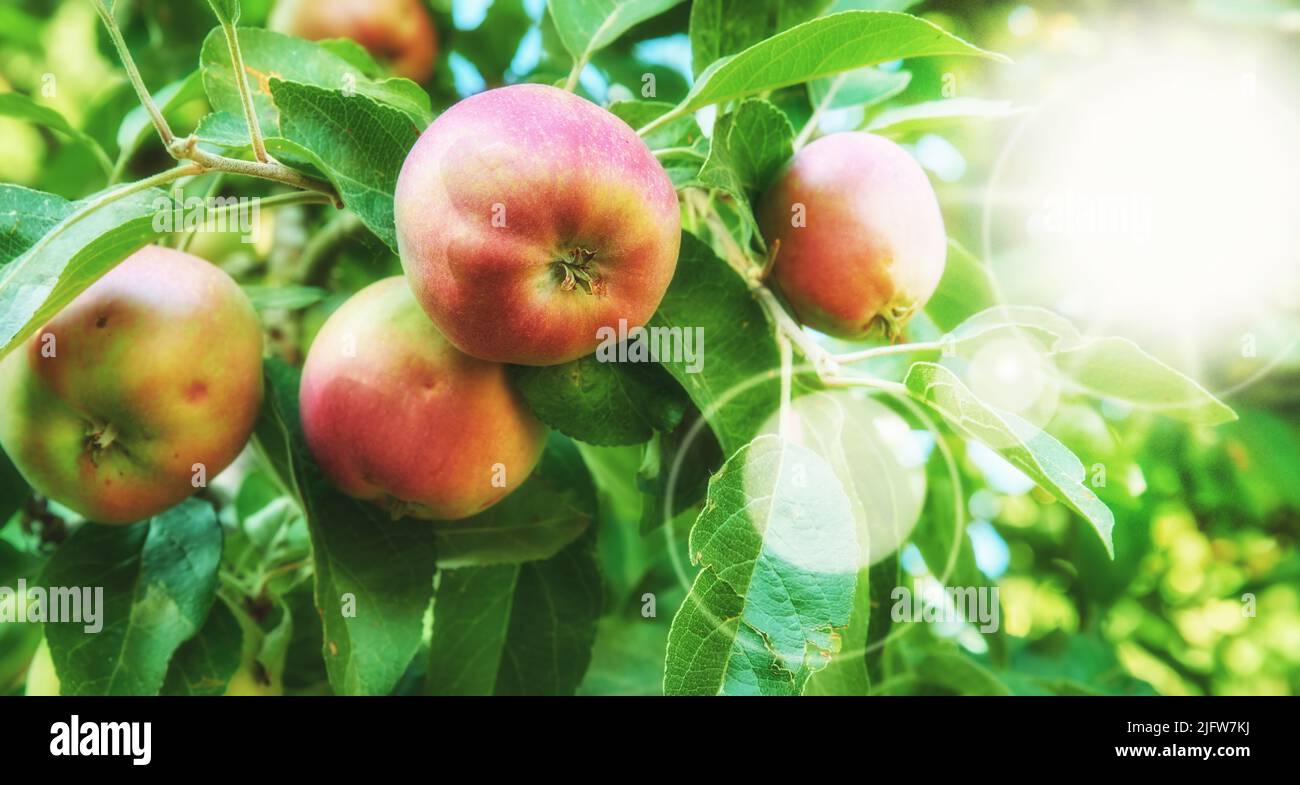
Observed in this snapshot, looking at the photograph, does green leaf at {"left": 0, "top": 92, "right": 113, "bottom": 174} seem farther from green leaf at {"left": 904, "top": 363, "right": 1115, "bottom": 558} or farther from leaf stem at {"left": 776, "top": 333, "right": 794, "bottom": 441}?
green leaf at {"left": 904, "top": 363, "right": 1115, "bottom": 558}

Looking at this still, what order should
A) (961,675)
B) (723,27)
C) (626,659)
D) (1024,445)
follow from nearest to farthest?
(1024,445) → (723,27) → (961,675) → (626,659)

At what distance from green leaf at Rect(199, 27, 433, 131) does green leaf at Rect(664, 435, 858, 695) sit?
0.46 metres

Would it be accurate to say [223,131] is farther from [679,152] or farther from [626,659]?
[626,659]

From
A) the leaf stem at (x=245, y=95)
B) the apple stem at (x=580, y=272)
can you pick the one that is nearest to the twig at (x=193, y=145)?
the leaf stem at (x=245, y=95)

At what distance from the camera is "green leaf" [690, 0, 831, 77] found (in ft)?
3.88

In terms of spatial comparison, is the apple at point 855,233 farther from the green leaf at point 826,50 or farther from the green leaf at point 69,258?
the green leaf at point 69,258

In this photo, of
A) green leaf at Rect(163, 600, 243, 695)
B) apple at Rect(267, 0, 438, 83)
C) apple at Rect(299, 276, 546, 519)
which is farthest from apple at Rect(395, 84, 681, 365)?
apple at Rect(267, 0, 438, 83)

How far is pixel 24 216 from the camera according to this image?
3.05 feet

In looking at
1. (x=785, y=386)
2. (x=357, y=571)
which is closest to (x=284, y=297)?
(x=357, y=571)

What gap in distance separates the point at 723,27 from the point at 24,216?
0.74 meters

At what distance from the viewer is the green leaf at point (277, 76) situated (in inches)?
39.3
